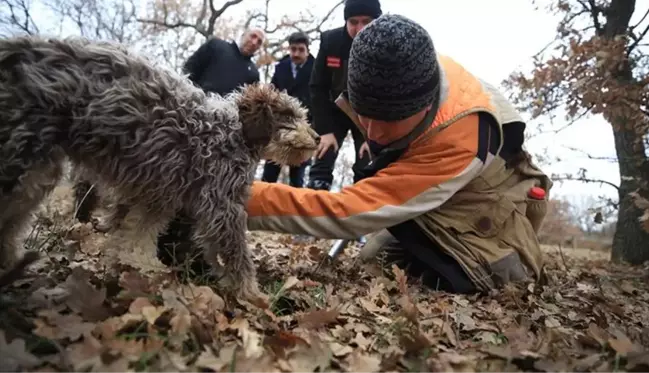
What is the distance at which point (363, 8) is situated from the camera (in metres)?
6.89

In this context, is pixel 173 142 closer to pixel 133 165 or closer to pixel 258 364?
pixel 133 165

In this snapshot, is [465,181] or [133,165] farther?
[465,181]

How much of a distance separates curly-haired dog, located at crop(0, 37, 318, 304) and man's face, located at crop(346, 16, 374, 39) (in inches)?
131

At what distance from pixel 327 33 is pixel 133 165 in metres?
4.79

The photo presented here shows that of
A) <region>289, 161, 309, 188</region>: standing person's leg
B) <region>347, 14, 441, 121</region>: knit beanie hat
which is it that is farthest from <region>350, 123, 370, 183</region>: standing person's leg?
<region>347, 14, 441, 121</region>: knit beanie hat

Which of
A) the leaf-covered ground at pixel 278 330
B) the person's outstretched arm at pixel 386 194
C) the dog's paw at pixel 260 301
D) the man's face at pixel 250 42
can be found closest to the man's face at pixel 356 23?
the person's outstretched arm at pixel 386 194

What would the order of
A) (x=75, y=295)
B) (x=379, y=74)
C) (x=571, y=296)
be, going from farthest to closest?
(x=571, y=296) < (x=379, y=74) < (x=75, y=295)

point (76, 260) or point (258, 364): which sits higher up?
point (258, 364)

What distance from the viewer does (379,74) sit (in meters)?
3.98

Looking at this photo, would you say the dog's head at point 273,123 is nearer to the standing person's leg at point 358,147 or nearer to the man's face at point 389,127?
the man's face at point 389,127

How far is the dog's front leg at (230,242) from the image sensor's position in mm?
3576

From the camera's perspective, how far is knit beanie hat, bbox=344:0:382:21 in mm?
6895

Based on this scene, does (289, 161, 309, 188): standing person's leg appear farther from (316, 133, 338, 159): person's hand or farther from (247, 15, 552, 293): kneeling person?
(247, 15, 552, 293): kneeling person

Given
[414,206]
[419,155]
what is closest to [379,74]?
[419,155]
